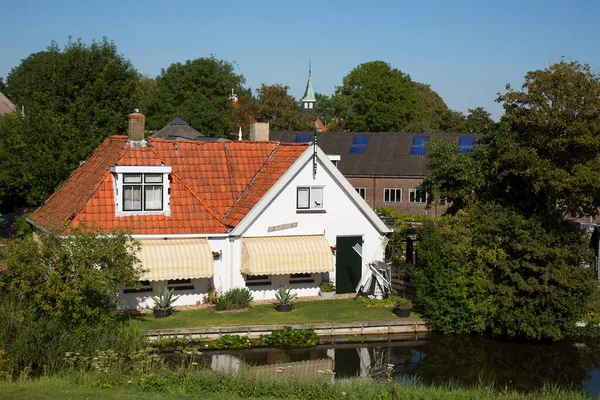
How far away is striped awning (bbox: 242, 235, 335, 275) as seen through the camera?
27.2 m

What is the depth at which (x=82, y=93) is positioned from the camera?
40.2 metres

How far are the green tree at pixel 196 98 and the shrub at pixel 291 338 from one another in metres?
49.3

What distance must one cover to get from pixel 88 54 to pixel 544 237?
2682 centimetres

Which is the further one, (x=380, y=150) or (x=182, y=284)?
(x=380, y=150)

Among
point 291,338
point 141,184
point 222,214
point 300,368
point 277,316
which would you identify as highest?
point 141,184

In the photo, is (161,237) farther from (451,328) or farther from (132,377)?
(451,328)

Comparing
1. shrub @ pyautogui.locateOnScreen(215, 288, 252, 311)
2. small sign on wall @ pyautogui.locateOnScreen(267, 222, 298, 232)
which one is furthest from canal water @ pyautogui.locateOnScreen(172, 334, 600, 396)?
small sign on wall @ pyautogui.locateOnScreen(267, 222, 298, 232)

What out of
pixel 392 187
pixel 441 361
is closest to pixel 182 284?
pixel 441 361

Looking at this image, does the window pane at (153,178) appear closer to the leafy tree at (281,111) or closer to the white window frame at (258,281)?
the white window frame at (258,281)

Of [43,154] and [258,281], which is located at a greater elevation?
[43,154]

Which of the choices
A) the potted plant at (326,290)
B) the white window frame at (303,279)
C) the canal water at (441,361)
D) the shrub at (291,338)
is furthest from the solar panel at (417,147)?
the shrub at (291,338)

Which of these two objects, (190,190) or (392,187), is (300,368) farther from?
(392,187)

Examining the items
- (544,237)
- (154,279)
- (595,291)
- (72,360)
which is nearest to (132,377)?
(72,360)

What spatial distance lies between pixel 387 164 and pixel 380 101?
91.3ft
